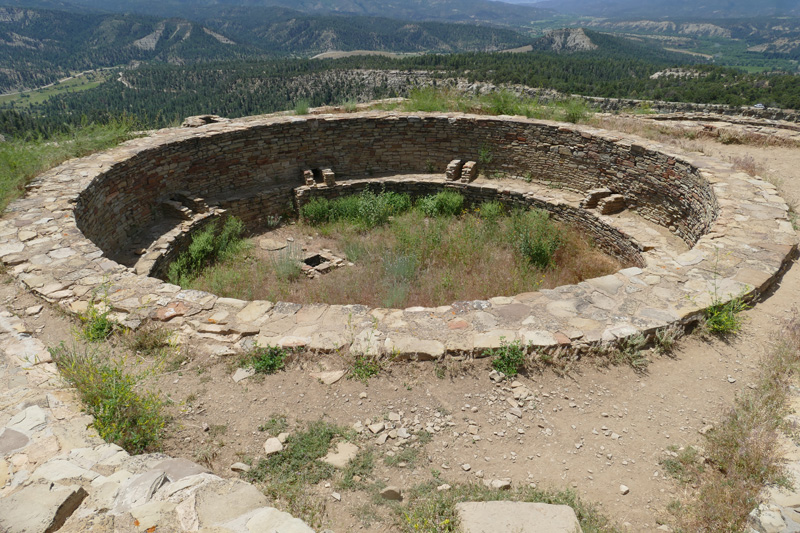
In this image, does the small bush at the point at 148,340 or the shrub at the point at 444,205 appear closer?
the small bush at the point at 148,340

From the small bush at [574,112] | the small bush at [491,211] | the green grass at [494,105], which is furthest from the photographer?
the green grass at [494,105]

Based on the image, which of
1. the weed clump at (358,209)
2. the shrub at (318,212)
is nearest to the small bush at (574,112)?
the weed clump at (358,209)

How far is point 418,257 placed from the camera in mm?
7770

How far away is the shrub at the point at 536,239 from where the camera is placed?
7727 millimetres

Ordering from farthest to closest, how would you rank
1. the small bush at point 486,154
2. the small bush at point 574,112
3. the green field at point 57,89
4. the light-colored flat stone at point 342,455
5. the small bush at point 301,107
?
1. the green field at point 57,89
2. the small bush at point 301,107
3. the small bush at point 574,112
4. the small bush at point 486,154
5. the light-colored flat stone at point 342,455

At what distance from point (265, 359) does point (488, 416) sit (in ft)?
6.98

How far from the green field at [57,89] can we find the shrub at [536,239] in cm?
13316

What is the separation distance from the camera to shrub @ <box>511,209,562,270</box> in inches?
304

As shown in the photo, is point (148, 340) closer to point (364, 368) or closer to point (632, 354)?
point (364, 368)

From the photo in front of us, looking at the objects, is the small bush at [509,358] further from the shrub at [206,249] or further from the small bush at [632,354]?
the shrub at [206,249]

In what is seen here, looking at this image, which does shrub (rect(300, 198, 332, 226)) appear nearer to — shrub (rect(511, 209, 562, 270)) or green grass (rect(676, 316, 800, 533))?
shrub (rect(511, 209, 562, 270))

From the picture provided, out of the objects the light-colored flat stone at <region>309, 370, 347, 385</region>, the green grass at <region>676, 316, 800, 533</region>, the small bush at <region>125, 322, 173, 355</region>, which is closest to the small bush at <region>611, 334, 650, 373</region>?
the green grass at <region>676, 316, 800, 533</region>

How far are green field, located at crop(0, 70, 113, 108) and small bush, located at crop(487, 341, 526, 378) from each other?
135739mm

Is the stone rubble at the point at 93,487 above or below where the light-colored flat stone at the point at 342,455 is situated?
above
